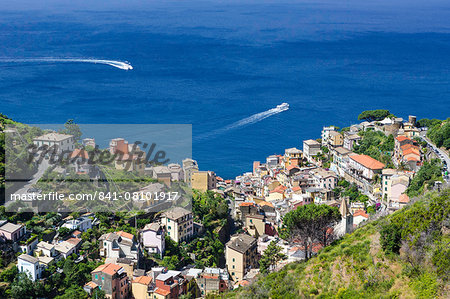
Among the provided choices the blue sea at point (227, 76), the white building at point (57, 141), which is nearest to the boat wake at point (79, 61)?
the blue sea at point (227, 76)

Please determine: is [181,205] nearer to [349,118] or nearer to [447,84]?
[349,118]

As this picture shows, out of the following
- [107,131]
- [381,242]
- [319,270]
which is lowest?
[107,131]

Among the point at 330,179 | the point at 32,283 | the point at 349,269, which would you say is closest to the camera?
the point at 349,269

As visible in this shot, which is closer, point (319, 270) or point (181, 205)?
point (319, 270)

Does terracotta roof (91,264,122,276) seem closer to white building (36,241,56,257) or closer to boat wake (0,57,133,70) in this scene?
white building (36,241,56,257)

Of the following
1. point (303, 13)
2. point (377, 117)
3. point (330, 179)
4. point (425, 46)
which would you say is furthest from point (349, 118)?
point (303, 13)

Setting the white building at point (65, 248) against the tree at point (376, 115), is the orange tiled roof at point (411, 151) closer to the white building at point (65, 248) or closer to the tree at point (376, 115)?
the tree at point (376, 115)

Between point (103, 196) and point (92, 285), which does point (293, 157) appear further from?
point (92, 285)
